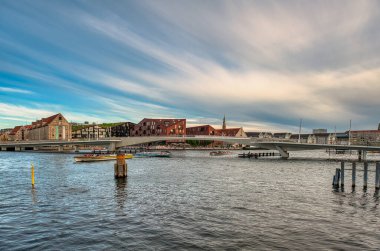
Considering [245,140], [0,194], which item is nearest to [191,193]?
[0,194]

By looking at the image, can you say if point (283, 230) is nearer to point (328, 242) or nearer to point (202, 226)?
point (328, 242)

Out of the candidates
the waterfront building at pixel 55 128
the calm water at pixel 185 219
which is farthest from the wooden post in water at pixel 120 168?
the waterfront building at pixel 55 128

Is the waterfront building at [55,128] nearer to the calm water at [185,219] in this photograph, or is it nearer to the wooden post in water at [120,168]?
the wooden post in water at [120,168]

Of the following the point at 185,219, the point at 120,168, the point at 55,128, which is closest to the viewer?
the point at 185,219

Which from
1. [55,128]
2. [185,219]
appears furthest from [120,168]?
[55,128]

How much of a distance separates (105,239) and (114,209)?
7.90m

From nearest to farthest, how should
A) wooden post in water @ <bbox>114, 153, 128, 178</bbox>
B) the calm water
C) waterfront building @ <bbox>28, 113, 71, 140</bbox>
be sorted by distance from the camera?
the calm water
wooden post in water @ <bbox>114, 153, 128, 178</bbox>
waterfront building @ <bbox>28, 113, 71, 140</bbox>

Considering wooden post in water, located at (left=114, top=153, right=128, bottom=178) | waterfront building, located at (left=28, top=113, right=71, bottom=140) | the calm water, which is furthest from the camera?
waterfront building, located at (left=28, top=113, right=71, bottom=140)

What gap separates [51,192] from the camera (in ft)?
114

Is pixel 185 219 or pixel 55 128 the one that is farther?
pixel 55 128

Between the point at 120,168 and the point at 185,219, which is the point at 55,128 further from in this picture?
the point at 185,219

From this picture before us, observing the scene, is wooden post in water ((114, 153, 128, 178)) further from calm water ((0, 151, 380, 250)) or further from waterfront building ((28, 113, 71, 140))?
waterfront building ((28, 113, 71, 140))

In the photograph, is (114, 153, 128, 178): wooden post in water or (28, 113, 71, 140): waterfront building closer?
(114, 153, 128, 178): wooden post in water

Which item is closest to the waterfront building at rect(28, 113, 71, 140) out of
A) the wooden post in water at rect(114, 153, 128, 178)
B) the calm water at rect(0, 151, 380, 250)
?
the wooden post in water at rect(114, 153, 128, 178)
